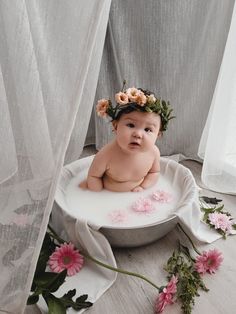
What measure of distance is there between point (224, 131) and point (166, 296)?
2.12 ft

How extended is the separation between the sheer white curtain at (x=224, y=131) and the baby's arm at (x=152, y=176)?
276mm

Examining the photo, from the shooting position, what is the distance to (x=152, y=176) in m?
1.14

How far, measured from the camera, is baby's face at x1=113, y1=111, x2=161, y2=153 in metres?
0.99

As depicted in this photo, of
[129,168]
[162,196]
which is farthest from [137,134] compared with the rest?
[162,196]

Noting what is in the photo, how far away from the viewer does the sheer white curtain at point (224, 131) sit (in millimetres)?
1186

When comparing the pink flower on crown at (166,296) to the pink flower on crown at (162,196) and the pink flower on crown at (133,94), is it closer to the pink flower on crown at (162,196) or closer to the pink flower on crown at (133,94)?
the pink flower on crown at (162,196)

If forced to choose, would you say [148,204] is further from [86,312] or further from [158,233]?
[86,312]

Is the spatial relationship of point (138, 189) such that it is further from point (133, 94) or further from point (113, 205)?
point (133, 94)

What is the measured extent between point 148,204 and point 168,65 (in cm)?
64

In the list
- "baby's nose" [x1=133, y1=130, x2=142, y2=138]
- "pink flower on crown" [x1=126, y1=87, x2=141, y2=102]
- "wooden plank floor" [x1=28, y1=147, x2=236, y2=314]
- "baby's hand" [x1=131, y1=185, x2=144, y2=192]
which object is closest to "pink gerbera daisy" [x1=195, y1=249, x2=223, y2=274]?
"wooden plank floor" [x1=28, y1=147, x2=236, y2=314]

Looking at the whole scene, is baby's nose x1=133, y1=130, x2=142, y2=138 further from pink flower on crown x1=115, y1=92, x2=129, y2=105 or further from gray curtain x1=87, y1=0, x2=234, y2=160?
gray curtain x1=87, y1=0, x2=234, y2=160

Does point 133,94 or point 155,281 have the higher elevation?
point 133,94

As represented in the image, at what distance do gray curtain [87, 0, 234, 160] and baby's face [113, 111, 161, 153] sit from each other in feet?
1.59

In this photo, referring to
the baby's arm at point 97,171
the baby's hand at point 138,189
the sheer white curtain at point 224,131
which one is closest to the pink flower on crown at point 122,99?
the baby's arm at point 97,171
